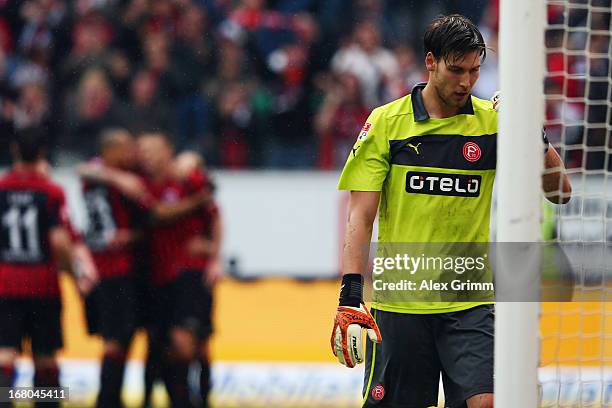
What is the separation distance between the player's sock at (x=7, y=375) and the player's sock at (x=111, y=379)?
608mm

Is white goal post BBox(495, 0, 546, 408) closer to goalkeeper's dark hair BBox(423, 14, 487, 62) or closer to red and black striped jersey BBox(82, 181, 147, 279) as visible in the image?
goalkeeper's dark hair BBox(423, 14, 487, 62)

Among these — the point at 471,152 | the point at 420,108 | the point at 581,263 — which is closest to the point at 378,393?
the point at 471,152

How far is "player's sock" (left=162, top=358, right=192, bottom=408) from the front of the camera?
7914mm

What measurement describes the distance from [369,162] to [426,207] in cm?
29

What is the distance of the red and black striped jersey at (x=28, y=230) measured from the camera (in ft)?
24.7

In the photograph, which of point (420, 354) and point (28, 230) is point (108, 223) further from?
point (420, 354)

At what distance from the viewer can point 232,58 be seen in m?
11.9

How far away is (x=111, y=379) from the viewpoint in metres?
7.83

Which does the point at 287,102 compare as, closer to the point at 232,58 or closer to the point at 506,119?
the point at 232,58

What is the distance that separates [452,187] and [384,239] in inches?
14.4

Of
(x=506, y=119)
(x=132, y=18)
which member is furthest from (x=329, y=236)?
(x=506, y=119)

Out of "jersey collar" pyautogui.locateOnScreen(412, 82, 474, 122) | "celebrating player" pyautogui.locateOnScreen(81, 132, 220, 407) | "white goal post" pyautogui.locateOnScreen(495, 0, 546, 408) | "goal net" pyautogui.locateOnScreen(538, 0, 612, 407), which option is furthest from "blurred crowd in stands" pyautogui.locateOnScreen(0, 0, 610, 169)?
"white goal post" pyautogui.locateOnScreen(495, 0, 546, 408)

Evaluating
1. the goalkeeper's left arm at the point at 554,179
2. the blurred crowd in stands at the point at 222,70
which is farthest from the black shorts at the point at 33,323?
the goalkeeper's left arm at the point at 554,179

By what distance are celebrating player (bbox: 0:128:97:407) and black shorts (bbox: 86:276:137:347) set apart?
33 cm
